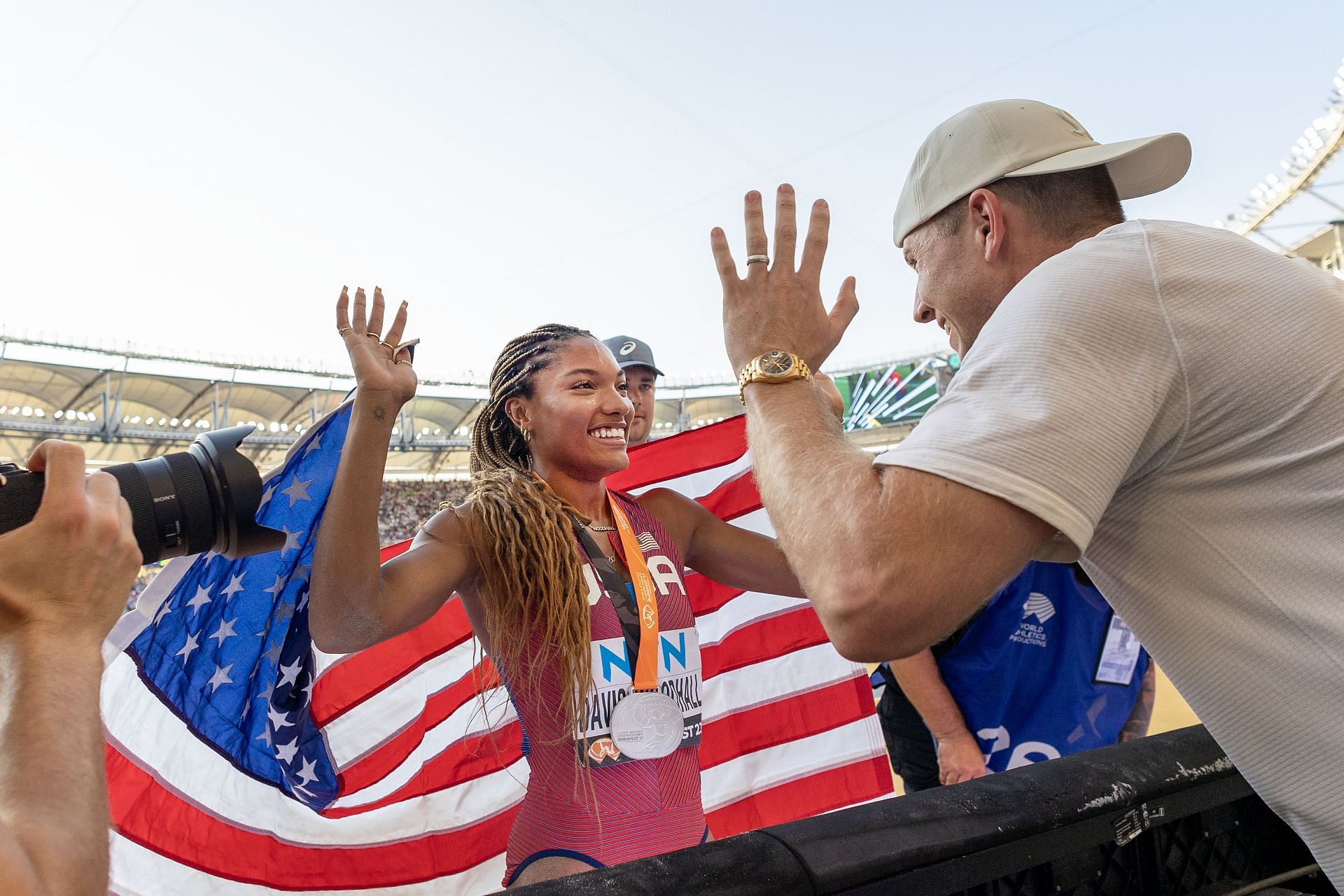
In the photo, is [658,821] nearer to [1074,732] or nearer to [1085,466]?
[1085,466]

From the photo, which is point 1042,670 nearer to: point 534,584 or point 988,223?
point 534,584

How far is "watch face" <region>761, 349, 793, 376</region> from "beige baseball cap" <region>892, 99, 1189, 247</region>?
34cm

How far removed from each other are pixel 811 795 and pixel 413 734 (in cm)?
126

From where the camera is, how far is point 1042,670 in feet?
9.37

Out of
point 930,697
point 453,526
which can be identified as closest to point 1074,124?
point 453,526

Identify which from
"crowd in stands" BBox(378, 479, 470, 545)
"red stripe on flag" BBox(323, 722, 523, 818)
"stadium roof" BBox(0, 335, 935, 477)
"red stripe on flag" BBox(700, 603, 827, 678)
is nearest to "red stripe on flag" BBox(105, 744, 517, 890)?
"red stripe on flag" BBox(323, 722, 523, 818)

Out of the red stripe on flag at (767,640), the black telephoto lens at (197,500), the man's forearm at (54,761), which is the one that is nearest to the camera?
the man's forearm at (54,761)

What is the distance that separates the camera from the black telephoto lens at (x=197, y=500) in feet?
3.76

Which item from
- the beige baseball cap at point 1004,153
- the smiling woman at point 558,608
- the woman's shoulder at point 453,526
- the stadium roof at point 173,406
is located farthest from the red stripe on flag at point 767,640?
the stadium roof at point 173,406

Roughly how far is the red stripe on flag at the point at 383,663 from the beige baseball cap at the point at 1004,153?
1.83 m

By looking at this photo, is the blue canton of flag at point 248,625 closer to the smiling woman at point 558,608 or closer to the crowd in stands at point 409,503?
the smiling woman at point 558,608

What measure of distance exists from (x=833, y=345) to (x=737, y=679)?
75.5 inches

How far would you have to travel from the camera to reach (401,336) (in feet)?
6.40

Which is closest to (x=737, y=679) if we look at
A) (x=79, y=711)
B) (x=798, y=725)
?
(x=798, y=725)
